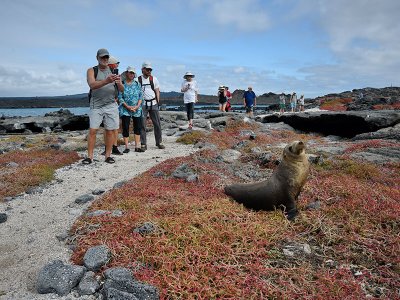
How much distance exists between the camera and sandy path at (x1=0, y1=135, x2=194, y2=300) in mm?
4793

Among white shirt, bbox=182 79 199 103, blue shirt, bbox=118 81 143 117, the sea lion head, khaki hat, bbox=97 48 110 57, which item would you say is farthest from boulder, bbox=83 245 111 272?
white shirt, bbox=182 79 199 103

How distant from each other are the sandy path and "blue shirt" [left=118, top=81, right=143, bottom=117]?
1.54 meters

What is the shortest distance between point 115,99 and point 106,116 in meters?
0.58

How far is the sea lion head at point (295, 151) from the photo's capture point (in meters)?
6.33

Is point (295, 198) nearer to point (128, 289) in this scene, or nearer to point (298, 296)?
point (298, 296)

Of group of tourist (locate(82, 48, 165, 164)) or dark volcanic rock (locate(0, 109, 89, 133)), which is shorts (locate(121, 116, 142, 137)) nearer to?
group of tourist (locate(82, 48, 165, 164))

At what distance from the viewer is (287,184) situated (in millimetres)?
6480

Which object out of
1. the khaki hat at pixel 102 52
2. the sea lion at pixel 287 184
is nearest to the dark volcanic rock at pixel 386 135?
the sea lion at pixel 287 184

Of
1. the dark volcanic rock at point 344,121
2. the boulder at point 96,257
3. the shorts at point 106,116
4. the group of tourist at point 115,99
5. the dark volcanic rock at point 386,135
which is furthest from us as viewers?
the dark volcanic rock at point 344,121

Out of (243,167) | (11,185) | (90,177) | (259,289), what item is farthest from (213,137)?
(259,289)

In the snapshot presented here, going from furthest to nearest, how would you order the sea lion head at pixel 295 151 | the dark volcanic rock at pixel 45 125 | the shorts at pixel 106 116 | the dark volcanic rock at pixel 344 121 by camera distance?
the dark volcanic rock at pixel 45 125, the dark volcanic rock at pixel 344 121, the shorts at pixel 106 116, the sea lion head at pixel 295 151

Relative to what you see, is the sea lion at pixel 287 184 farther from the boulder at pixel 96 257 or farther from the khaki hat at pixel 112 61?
the khaki hat at pixel 112 61

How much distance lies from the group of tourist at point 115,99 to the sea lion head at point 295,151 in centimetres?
519

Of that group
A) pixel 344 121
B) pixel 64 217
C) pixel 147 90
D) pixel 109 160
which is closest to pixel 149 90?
pixel 147 90
